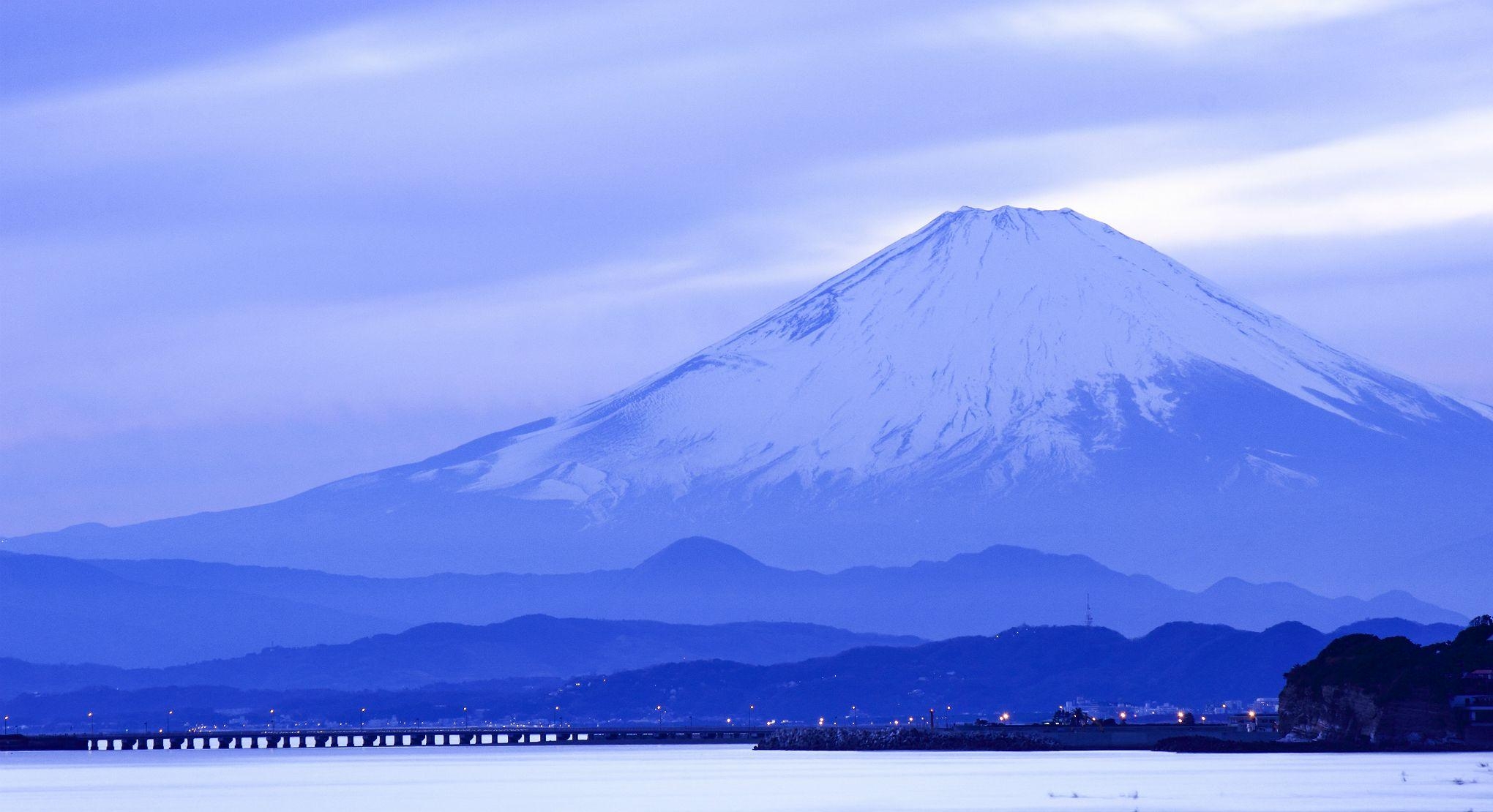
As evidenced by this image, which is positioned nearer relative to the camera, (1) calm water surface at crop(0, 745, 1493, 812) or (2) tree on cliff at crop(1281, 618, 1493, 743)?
(1) calm water surface at crop(0, 745, 1493, 812)

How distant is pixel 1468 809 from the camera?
88.1m

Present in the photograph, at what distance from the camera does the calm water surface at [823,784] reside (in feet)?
342

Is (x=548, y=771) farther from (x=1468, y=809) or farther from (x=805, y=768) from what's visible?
(x=1468, y=809)

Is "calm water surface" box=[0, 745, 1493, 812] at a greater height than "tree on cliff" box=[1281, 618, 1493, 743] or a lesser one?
lesser

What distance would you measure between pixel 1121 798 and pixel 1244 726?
81.2 metres

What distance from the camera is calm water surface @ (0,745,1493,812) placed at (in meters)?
104

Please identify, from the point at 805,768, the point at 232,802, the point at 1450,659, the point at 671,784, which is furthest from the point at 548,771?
the point at 1450,659

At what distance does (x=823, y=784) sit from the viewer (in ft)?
417

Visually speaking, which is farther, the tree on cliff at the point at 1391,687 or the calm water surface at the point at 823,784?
the tree on cliff at the point at 1391,687

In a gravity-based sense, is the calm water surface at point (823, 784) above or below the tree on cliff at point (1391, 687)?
below

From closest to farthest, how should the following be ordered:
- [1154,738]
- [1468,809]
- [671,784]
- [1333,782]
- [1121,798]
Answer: [1468,809], [1121,798], [1333,782], [671,784], [1154,738]

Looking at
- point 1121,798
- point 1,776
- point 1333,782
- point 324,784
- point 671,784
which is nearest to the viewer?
point 1121,798

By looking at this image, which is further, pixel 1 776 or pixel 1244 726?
pixel 1244 726

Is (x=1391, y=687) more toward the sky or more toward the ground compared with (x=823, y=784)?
more toward the sky
